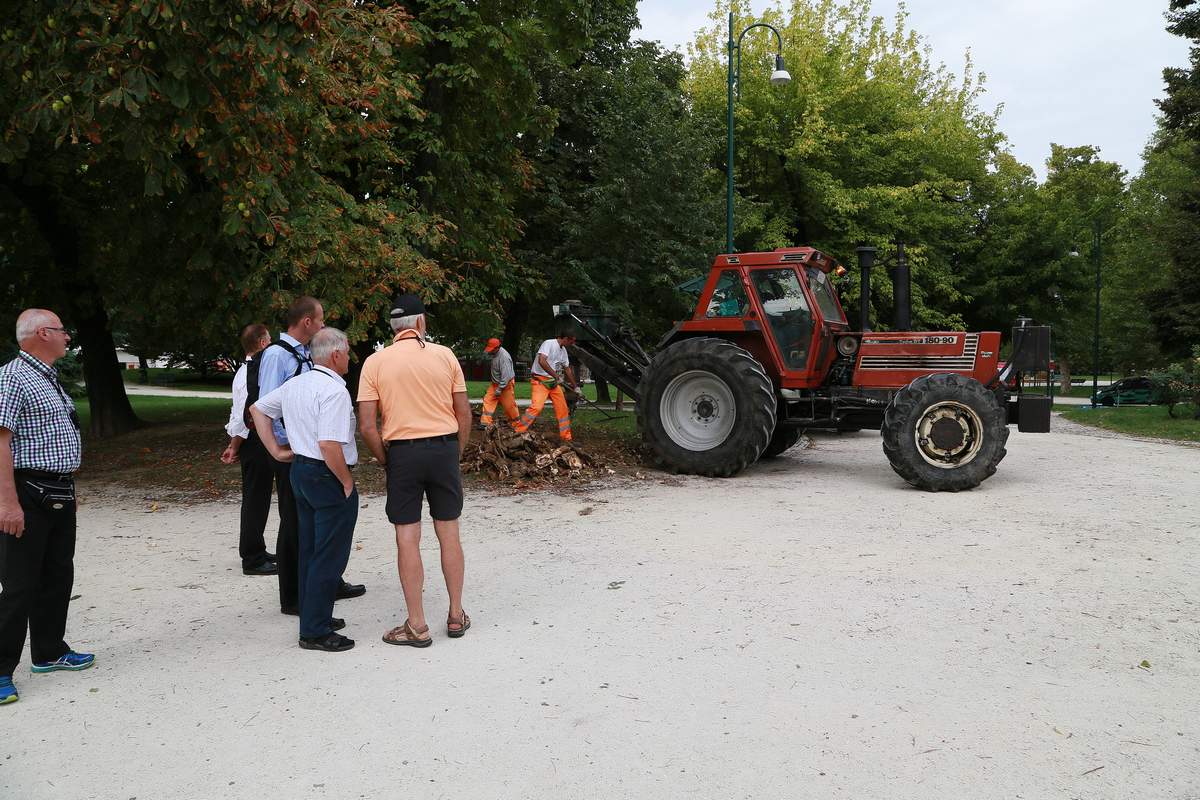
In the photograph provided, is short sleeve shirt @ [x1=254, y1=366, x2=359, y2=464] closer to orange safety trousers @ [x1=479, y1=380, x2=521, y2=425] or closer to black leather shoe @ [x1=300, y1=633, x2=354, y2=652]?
black leather shoe @ [x1=300, y1=633, x2=354, y2=652]

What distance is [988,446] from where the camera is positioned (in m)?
9.09

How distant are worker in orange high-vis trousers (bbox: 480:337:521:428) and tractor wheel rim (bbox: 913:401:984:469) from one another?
660cm

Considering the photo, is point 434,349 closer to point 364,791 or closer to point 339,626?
point 339,626

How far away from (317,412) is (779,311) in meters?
7.41

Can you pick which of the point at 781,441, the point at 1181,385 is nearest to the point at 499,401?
the point at 781,441

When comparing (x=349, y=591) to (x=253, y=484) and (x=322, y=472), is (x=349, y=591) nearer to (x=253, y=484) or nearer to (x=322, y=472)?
(x=253, y=484)

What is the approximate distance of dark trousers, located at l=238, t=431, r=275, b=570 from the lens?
6.22 m

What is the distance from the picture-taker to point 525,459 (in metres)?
10.6

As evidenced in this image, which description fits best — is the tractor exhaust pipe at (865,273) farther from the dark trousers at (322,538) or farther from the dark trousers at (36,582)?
the dark trousers at (36,582)

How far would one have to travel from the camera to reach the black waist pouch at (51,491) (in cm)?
414

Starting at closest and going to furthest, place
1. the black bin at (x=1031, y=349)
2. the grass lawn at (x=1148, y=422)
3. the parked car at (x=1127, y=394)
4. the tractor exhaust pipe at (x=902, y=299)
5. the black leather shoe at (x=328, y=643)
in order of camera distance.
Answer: the black leather shoe at (x=328, y=643) < the black bin at (x=1031, y=349) < the tractor exhaust pipe at (x=902, y=299) < the grass lawn at (x=1148, y=422) < the parked car at (x=1127, y=394)

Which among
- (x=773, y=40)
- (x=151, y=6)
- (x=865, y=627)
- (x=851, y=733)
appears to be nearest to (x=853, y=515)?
(x=865, y=627)

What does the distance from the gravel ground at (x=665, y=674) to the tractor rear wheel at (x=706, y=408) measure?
2.60 meters

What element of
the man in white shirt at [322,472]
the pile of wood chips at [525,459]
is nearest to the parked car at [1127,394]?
the pile of wood chips at [525,459]
